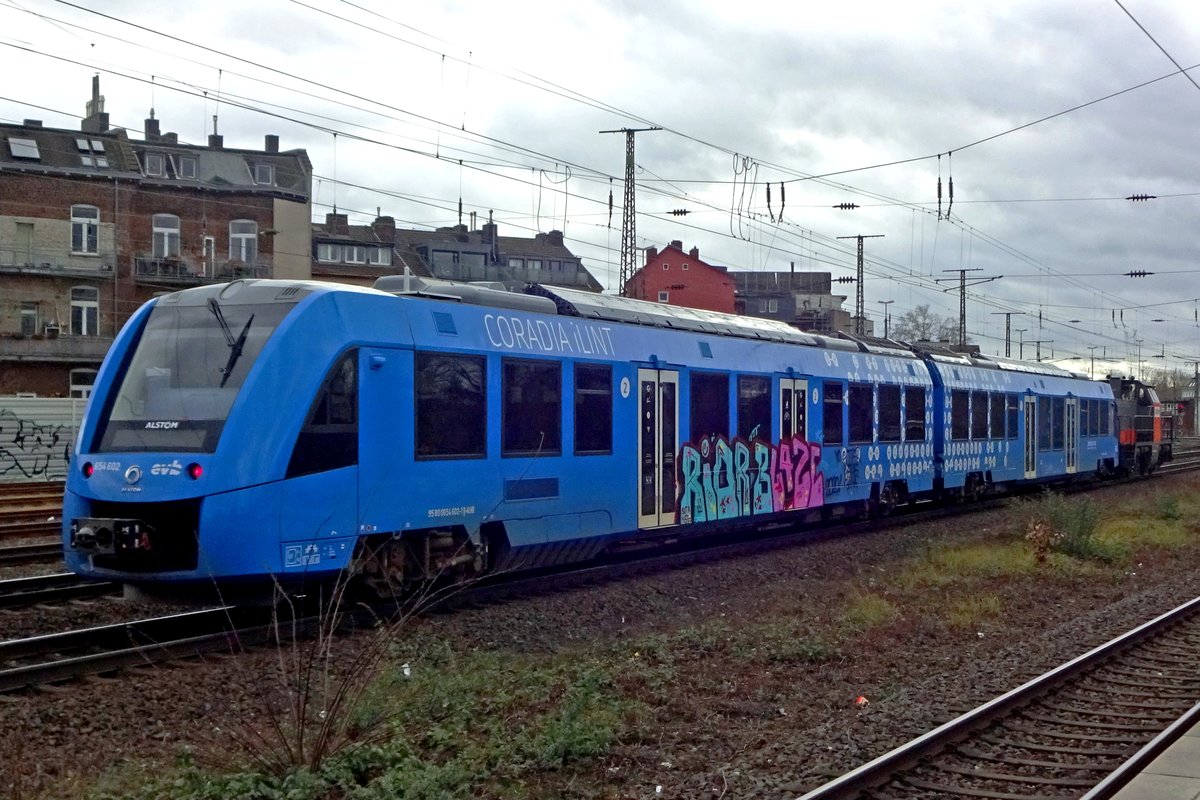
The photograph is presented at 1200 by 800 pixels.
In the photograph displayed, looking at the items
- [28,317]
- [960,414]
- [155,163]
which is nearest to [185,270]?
[28,317]

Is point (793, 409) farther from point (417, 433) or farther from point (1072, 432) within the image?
point (1072, 432)

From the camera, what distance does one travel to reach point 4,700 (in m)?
7.73

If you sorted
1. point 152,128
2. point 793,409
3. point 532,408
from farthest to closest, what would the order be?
1. point 152,128
2. point 793,409
3. point 532,408

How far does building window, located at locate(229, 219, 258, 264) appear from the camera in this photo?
46875 millimetres

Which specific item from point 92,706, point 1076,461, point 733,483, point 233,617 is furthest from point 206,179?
point 92,706

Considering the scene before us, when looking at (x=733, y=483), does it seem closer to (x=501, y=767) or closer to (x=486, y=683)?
(x=486, y=683)

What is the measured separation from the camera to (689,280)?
254 feet

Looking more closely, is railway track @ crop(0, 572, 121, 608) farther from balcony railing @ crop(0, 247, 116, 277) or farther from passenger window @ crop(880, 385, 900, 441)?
balcony railing @ crop(0, 247, 116, 277)

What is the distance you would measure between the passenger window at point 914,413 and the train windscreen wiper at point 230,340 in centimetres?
1483

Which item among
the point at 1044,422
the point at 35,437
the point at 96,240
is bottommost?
the point at 35,437

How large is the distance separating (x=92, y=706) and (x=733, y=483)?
10405mm

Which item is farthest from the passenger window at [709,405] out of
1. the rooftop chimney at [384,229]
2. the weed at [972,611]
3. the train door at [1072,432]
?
the rooftop chimney at [384,229]

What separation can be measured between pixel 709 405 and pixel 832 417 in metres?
4.11

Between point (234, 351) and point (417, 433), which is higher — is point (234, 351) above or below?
above
